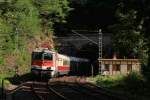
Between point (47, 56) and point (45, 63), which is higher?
point (47, 56)

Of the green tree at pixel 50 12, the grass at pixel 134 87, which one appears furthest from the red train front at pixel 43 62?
the green tree at pixel 50 12

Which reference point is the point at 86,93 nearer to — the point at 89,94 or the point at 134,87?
the point at 89,94

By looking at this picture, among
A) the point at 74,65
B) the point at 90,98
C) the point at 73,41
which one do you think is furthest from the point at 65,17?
the point at 90,98

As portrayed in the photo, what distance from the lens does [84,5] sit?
308ft

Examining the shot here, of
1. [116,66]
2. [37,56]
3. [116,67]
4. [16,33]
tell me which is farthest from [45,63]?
[116,67]

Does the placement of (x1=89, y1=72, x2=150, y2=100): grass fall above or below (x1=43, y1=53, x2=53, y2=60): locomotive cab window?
below

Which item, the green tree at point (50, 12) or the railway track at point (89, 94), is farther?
the green tree at point (50, 12)

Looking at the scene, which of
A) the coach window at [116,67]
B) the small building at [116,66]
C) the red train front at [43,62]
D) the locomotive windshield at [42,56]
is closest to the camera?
the red train front at [43,62]

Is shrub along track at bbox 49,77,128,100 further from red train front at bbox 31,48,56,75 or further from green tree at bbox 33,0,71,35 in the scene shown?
green tree at bbox 33,0,71,35

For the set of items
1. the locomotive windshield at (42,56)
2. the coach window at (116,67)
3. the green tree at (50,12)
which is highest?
the green tree at (50,12)

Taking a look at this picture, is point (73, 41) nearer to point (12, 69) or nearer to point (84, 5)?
point (84, 5)

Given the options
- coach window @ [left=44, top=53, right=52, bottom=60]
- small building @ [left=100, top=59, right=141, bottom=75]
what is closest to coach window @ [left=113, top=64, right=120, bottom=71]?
small building @ [left=100, top=59, right=141, bottom=75]

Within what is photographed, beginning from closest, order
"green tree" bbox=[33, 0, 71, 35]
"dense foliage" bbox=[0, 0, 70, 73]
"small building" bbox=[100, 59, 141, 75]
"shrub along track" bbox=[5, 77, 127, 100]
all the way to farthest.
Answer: "shrub along track" bbox=[5, 77, 127, 100], "dense foliage" bbox=[0, 0, 70, 73], "small building" bbox=[100, 59, 141, 75], "green tree" bbox=[33, 0, 71, 35]

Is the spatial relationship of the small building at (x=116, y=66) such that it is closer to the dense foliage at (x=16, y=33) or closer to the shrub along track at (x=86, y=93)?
the dense foliage at (x=16, y=33)
